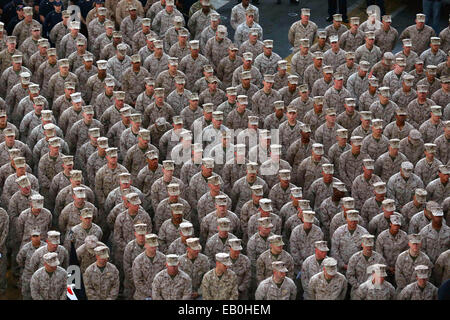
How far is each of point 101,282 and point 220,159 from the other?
3.36 metres

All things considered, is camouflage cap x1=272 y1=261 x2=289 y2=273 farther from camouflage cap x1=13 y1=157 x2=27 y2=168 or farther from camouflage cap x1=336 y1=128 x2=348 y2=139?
camouflage cap x1=13 y1=157 x2=27 y2=168

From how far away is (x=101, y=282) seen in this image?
14422mm

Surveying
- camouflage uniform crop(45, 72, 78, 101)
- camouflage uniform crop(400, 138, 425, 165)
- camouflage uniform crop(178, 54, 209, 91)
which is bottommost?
camouflage uniform crop(400, 138, 425, 165)

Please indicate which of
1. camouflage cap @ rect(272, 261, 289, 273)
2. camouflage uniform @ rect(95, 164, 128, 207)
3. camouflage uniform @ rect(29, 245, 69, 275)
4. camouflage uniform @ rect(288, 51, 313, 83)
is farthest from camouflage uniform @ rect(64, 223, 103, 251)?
camouflage uniform @ rect(288, 51, 313, 83)

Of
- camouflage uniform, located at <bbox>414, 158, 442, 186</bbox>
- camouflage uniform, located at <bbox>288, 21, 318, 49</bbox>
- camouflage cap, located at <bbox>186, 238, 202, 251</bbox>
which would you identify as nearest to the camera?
camouflage cap, located at <bbox>186, 238, 202, 251</bbox>

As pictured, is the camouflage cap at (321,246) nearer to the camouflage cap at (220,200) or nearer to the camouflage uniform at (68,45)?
the camouflage cap at (220,200)

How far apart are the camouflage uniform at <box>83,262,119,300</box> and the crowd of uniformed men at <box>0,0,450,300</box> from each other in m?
0.02

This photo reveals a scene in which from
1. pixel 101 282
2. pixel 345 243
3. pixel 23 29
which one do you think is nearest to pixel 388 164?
pixel 345 243

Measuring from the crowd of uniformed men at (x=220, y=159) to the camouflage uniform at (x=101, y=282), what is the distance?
0.07ft

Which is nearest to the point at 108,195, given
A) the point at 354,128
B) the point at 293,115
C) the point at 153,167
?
the point at 153,167

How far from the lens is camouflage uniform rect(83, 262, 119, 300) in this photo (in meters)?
14.4

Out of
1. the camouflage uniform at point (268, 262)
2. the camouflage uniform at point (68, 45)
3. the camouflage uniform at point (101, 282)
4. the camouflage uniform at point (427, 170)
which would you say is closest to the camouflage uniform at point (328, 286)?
the camouflage uniform at point (268, 262)

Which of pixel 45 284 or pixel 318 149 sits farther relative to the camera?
pixel 318 149

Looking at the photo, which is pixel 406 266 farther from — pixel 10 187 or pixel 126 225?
pixel 10 187
